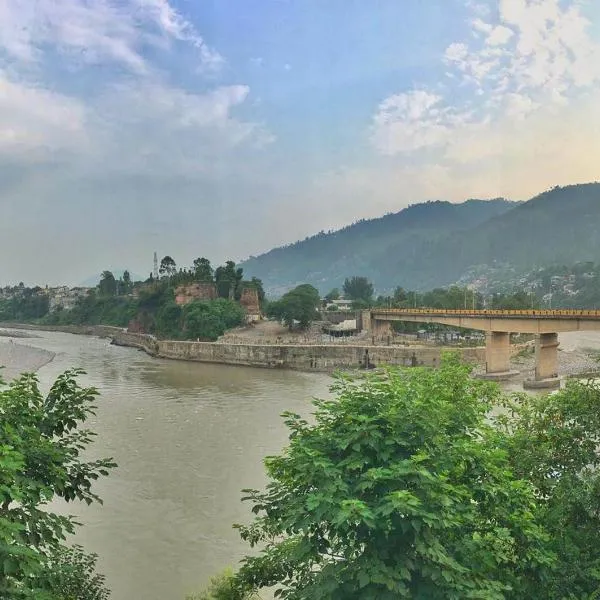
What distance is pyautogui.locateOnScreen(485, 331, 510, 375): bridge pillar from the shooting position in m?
43.2

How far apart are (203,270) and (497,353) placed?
183 ft

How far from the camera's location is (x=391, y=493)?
4.84 metres

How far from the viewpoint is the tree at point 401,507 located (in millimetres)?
4859

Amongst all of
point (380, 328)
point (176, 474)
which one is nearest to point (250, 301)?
point (380, 328)

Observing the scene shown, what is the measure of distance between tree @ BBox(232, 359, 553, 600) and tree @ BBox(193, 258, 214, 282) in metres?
81.2

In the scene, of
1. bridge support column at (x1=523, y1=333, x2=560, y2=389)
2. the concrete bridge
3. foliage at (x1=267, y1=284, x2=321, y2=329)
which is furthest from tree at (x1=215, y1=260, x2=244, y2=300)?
bridge support column at (x1=523, y1=333, x2=560, y2=389)

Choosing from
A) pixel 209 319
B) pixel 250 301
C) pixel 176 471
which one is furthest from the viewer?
pixel 250 301

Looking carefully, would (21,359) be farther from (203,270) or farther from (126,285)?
(126,285)

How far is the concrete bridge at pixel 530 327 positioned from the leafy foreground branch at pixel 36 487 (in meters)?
35.6

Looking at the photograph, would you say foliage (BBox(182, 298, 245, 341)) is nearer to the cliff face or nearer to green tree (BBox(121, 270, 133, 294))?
the cliff face

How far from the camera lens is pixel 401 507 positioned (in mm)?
4684

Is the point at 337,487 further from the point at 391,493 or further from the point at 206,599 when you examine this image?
the point at 206,599

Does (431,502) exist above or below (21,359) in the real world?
above

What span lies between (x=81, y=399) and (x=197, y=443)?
649 inches
